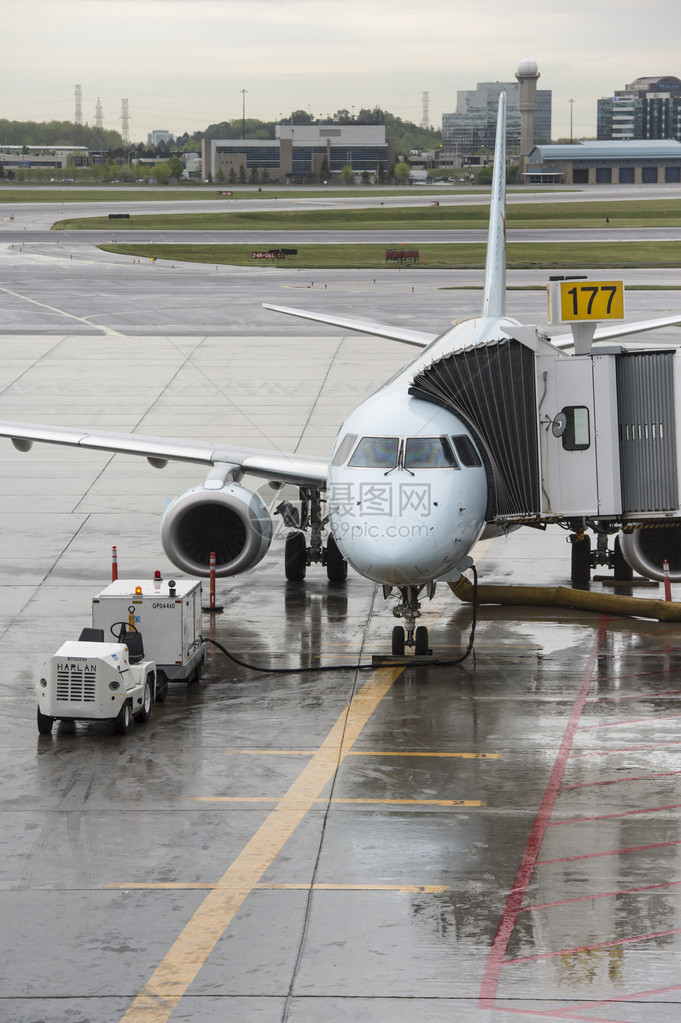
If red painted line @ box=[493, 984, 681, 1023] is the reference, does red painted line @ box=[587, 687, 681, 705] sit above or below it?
above

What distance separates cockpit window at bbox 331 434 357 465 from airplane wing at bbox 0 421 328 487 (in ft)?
11.1

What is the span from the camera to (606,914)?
13.1 meters

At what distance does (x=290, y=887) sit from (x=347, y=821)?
1.91 meters

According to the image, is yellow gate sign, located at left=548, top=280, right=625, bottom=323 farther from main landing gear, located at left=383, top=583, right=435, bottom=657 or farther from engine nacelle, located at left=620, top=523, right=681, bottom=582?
main landing gear, located at left=383, top=583, right=435, bottom=657

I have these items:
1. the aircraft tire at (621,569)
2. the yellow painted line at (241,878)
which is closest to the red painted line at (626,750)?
the yellow painted line at (241,878)

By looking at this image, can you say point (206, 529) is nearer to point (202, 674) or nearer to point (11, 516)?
point (202, 674)

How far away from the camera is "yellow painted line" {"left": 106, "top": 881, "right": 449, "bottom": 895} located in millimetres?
13766

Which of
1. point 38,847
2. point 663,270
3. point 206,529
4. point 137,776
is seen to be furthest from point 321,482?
point 663,270

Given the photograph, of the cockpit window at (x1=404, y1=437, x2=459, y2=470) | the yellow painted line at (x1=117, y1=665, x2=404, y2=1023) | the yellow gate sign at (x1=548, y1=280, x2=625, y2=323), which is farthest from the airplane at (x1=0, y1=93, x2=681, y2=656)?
the yellow painted line at (x1=117, y1=665, x2=404, y2=1023)

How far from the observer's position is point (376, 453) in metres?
21.9

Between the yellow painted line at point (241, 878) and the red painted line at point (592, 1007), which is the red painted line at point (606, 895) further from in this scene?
the yellow painted line at point (241, 878)

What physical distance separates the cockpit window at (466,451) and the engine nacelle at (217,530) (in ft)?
16.6

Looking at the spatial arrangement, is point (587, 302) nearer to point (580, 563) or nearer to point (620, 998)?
point (580, 563)

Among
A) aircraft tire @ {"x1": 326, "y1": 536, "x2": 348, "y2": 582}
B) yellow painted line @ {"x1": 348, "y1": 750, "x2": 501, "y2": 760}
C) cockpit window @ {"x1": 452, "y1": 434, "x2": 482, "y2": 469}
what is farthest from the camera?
aircraft tire @ {"x1": 326, "y1": 536, "x2": 348, "y2": 582}
